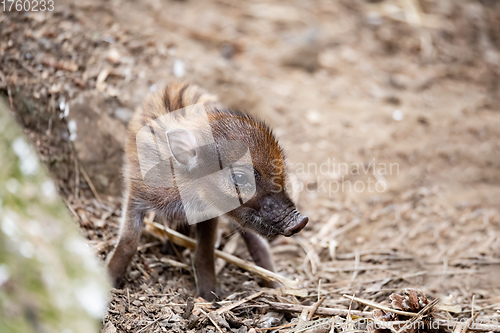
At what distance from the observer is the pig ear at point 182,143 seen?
13.2ft

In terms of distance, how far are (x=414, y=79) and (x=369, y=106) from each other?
1480mm

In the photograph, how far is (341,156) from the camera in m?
6.91

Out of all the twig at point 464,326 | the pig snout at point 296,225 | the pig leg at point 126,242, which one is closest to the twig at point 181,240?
the pig leg at point 126,242

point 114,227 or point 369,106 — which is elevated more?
point 114,227

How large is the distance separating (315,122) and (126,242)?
4136mm

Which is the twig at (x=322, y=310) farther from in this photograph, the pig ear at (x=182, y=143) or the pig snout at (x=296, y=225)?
the pig ear at (x=182, y=143)

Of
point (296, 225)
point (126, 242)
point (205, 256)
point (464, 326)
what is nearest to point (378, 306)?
point (464, 326)

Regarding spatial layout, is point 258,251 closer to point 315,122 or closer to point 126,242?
point 126,242

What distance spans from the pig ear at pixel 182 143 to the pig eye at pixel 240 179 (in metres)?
0.42

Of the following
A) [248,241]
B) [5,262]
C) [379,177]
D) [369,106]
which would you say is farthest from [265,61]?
[5,262]

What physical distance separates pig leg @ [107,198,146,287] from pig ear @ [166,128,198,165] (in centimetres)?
69

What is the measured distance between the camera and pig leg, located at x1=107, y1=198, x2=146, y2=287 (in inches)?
159

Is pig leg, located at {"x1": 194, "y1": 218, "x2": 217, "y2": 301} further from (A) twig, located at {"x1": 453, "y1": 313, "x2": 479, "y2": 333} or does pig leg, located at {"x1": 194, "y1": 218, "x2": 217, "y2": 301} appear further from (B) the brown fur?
(A) twig, located at {"x1": 453, "y1": 313, "x2": 479, "y2": 333}

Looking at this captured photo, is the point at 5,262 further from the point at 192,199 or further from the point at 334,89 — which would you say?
the point at 334,89
